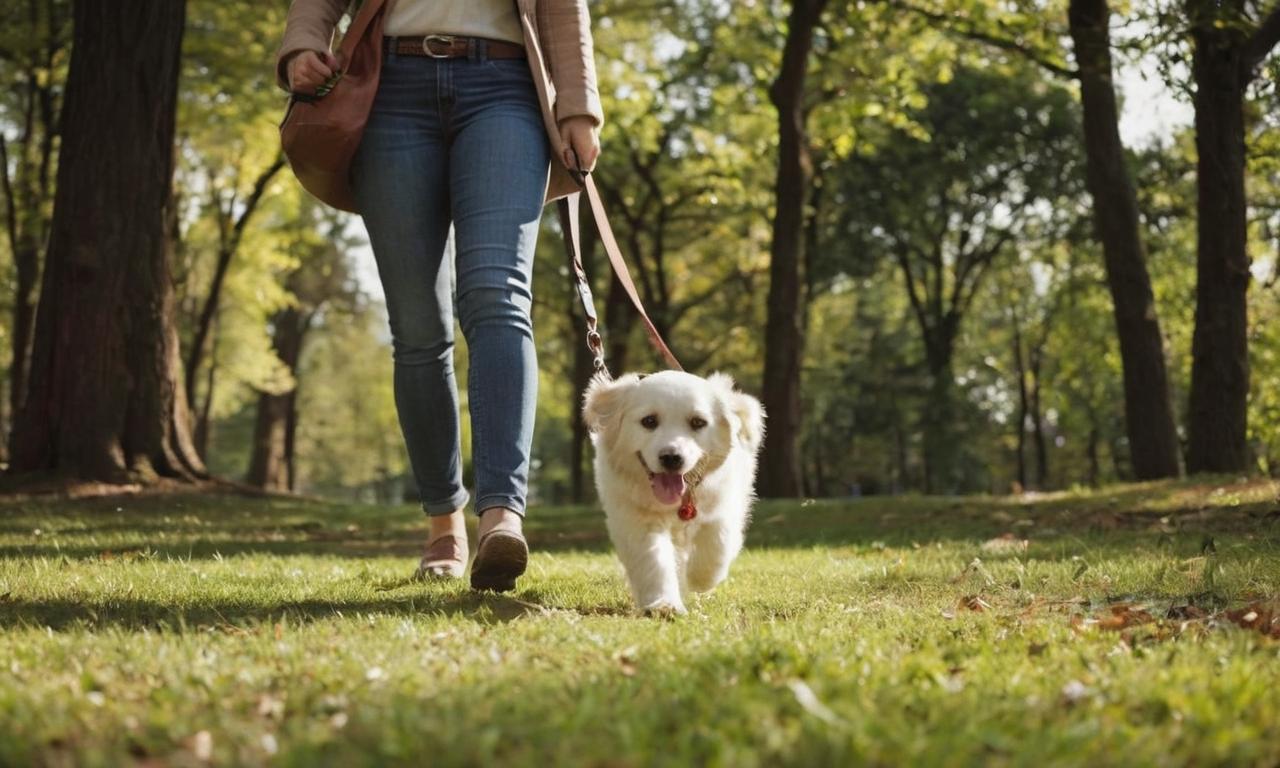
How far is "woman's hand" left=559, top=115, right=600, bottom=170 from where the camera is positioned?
4500mm

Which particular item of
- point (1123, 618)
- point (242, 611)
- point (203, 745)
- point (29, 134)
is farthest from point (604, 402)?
point (29, 134)

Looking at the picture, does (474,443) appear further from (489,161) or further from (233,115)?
(233,115)

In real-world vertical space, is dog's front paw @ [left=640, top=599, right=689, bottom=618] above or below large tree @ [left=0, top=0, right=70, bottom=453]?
below

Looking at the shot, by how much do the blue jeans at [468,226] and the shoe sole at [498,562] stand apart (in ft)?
0.46

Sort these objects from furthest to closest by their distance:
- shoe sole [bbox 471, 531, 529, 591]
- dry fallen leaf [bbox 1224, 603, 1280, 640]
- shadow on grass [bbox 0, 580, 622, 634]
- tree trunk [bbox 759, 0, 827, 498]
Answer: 1. tree trunk [bbox 759, 0, 827, 498]
2. shoe sole [bbox 471, 531, 529, 591]
3. shadow on grass [bbox 0, 580, 622, 634]
4. dry fallen leaf [bbox 1224, 603, 1280, 640]

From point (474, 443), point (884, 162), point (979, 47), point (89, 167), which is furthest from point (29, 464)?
point (884, 162)

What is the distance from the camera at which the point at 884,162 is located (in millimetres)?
29453

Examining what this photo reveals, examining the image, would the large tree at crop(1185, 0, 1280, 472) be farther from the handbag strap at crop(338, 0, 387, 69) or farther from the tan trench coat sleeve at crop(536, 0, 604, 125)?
the handbag strap at crop(338, 0, 387, 69)

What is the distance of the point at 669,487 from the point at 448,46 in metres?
1.79

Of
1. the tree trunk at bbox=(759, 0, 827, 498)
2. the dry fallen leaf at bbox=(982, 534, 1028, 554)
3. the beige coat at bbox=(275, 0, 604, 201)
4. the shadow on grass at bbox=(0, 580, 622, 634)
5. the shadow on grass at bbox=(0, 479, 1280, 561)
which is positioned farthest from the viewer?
the tree trunk at bbox=(759, 0, 827, 498)

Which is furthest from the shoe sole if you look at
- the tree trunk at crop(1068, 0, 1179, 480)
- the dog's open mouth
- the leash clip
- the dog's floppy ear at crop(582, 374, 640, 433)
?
the tree trunk at crop(1068, 0, 1179, 480)

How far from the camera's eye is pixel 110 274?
992 cm

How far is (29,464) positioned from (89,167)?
2.48m

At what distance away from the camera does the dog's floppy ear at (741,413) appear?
4.75 m
